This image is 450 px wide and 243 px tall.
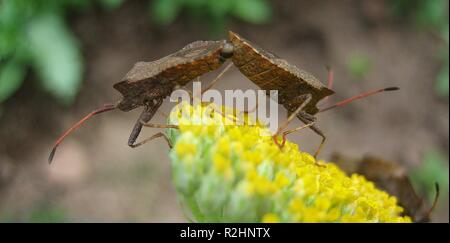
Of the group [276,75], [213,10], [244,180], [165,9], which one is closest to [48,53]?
[165,9]

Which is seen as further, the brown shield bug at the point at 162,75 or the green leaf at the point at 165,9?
the green leaf at the point at 165,9

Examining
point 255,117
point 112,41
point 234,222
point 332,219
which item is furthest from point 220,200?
point 112,41

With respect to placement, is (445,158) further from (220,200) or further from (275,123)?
(220,200)

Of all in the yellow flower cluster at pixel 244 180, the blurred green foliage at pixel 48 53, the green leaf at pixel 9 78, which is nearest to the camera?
the yellow flower cluster at pixel 244 180

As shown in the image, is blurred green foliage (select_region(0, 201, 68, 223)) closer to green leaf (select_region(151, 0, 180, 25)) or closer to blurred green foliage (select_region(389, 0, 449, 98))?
green leaf (select_region(151, 0, 180, 25))

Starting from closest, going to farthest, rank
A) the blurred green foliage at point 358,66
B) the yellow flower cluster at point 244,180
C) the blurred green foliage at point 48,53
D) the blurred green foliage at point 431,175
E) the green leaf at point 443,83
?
the yellow flower cluster at point 244,180 → the blurred green foliage at point 431,175 → the blurred green foliage at point 48,53 → the green leaf at point 443,83 → the blurred green foliage at point 358,66

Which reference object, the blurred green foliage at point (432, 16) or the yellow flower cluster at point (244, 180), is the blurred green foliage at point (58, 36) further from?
the yellow flower cluster at point (244, 180)

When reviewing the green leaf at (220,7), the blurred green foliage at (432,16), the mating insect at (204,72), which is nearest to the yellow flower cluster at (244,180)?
the mating insect at (204,72)
